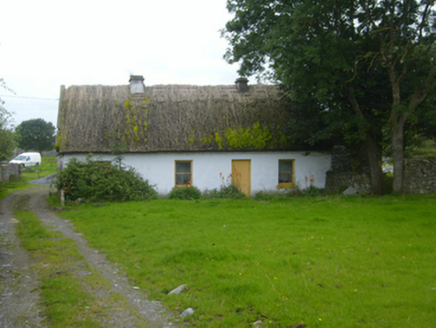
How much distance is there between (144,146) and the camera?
20.2 m

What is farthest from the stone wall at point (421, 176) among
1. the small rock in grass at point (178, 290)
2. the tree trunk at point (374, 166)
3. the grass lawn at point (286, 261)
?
the small rock in grass at point (178, 290)

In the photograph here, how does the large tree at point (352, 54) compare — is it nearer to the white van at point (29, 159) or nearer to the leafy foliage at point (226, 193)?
the leafy foliage at point (226, 193)

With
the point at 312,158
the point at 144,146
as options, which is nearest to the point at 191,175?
the point at 144,146

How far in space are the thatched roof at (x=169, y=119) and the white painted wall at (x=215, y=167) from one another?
408mm

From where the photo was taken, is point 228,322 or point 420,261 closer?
point 228,322

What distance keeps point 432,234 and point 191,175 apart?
1263 centimetres

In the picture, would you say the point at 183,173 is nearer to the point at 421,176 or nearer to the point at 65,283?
the point at 421,176

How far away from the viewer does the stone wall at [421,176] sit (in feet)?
54.0

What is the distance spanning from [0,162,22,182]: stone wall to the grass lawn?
62.0 ft

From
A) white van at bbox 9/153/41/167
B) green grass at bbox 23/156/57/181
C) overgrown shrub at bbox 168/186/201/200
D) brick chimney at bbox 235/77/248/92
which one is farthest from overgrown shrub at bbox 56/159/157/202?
white van at bbox 9/153/41/167

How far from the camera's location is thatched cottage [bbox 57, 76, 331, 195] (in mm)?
20188

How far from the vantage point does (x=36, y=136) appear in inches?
2896

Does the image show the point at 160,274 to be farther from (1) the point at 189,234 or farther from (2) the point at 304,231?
(2) the point at 304,231

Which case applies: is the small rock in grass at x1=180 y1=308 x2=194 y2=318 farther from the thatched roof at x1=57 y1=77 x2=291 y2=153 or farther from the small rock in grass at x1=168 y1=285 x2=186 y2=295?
the thatched roof at x1=57 y1=77 x2=291 y2=153
